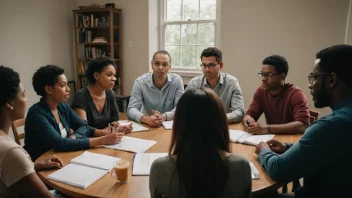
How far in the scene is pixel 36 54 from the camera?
4.12 metres

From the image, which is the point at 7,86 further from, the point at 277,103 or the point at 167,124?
the point at 277,103

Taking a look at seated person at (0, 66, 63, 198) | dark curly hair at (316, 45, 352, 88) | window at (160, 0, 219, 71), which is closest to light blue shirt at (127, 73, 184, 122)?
seated person at (0, 66, 63, 198)

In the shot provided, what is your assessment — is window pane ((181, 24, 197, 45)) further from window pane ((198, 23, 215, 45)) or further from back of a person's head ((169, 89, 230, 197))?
back of a person's head ((169, 89, 230, 197))

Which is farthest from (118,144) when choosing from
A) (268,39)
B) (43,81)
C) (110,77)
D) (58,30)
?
(58,30)

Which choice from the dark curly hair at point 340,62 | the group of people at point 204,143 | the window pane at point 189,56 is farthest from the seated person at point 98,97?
the window pane at point 189,56

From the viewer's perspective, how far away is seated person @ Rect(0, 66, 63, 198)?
984mm

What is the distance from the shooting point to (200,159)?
0.88 m

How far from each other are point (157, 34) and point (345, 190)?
3.83m

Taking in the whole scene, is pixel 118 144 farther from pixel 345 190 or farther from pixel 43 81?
pixel 345 190

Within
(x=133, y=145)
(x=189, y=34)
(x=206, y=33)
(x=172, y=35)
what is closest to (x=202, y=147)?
(x=133, y=145)

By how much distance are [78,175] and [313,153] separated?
1.01 m

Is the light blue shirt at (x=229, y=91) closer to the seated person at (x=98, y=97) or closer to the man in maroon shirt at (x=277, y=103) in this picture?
the man in maroon shirt at (x=277, y=103)

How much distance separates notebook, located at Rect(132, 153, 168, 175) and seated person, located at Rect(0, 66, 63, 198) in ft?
1.27

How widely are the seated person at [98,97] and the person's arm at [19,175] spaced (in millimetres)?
1004
